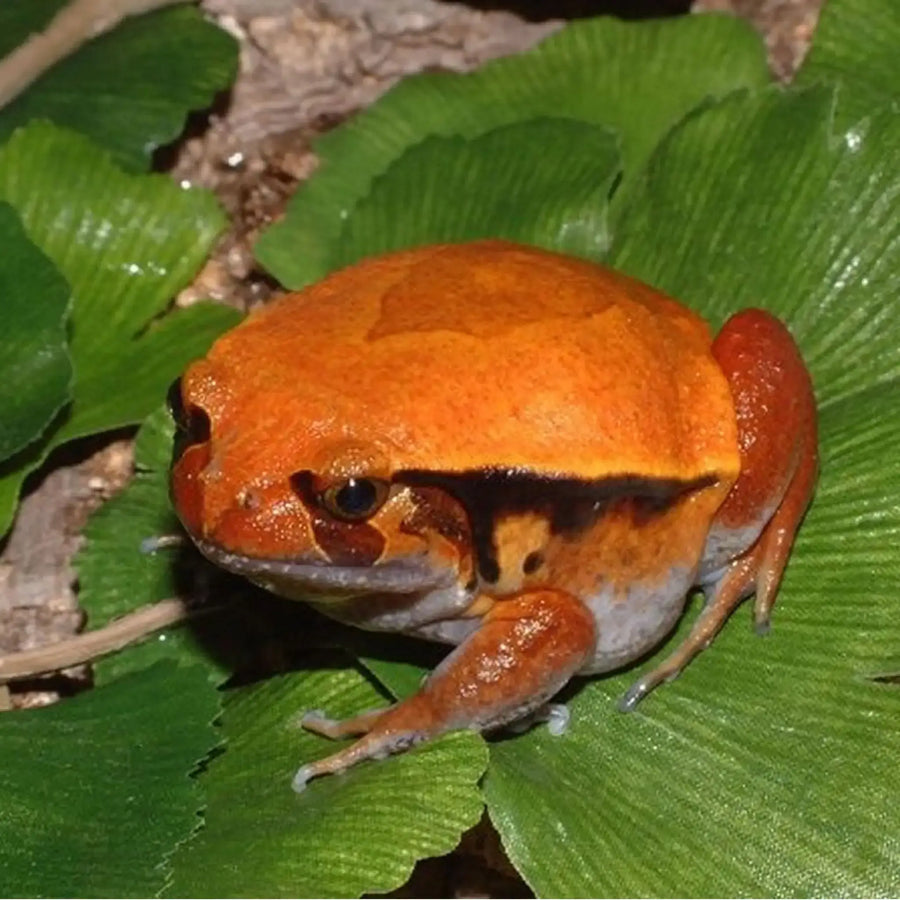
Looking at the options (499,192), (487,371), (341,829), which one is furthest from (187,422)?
(499,192)

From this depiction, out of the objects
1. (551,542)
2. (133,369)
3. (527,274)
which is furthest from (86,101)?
(551,542)

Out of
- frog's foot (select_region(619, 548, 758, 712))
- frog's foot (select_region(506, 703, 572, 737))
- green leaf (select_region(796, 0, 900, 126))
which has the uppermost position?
green leaf (select_region(796, 0, 900, 126))

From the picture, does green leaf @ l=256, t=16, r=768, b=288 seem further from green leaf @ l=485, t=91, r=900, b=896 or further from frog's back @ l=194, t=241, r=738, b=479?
frog's back @ l=194, t=241, r=738, b=479

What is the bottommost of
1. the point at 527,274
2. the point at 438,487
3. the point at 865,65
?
the point at 438,487

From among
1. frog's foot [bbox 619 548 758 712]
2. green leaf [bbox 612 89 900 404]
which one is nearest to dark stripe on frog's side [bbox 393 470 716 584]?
frog's foot [bbox 619 548 758 712]

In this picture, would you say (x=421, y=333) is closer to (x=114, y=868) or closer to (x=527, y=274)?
(x=527, y=274)
